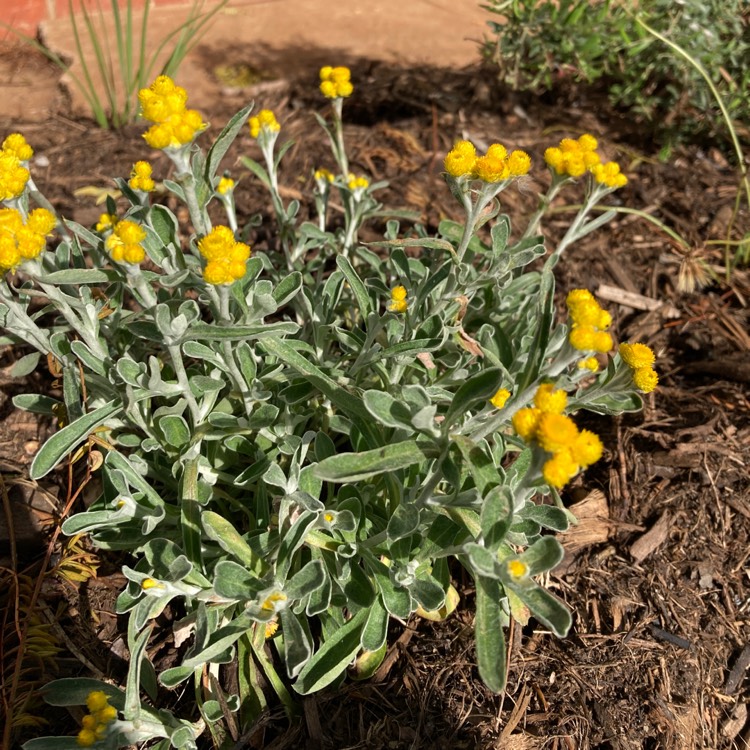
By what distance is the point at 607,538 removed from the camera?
2082mm

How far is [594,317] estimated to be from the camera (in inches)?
50.9

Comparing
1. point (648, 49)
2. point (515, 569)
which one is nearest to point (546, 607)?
point (515, 569)

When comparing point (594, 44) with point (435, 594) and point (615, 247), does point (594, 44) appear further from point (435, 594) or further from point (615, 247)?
point (435, 594)

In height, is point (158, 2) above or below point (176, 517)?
above

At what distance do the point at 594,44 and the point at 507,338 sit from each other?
72.2 inches

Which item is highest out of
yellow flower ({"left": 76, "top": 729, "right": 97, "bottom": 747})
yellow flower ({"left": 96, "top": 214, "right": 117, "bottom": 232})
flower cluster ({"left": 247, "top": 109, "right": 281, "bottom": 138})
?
flower cluster ({"left": 247, "top": 109, "right": 281, "bottom": 138})

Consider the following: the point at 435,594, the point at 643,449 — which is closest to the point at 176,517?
the point at 435,594

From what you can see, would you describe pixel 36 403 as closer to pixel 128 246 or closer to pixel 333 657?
pixel 128 246

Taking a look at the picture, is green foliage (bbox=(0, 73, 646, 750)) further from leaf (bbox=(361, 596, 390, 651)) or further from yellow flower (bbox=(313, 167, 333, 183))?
yellow flower (bbox=(313, 167, 333, 183))

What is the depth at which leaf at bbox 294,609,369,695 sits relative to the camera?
4.97ft

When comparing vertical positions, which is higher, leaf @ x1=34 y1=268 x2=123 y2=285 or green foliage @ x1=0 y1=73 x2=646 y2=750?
leaf @ x1=34 y1=268 x2=123 y2=285

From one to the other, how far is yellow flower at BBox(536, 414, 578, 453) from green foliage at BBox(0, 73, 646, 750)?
4 cm

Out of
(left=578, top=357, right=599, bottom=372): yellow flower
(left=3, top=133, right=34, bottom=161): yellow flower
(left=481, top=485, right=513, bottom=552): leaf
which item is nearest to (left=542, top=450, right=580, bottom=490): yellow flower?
(left=481, top=485, right=513, bottom=552): leaf

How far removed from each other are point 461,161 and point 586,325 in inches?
20.9
